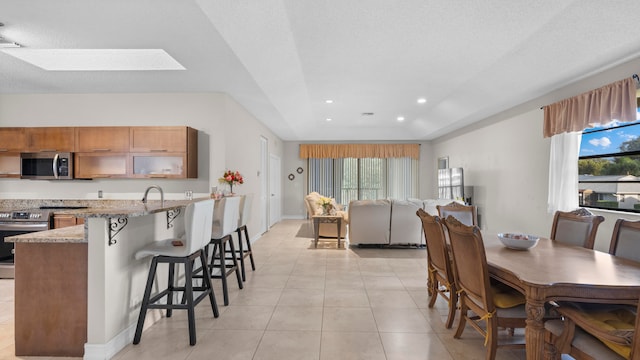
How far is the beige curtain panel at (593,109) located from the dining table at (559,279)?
2015 mm

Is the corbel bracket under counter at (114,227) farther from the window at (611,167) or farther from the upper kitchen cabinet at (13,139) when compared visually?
the window at (611,167)

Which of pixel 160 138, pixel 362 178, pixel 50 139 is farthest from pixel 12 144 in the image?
A: pixel 362 178

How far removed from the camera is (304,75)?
14.4 ft

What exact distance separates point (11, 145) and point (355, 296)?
488 cm

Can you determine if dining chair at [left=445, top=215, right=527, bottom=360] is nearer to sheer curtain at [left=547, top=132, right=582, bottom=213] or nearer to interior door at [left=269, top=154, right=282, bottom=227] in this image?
sheer curtain at [left=547, top=132, right=582, bottom=213]

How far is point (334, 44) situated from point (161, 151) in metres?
2.59

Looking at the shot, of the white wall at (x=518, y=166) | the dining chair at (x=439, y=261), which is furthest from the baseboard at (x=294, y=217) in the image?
the dining chair at (x=439, y=261)

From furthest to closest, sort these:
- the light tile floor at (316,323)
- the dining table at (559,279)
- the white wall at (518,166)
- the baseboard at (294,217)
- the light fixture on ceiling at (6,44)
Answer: the baseboard at (294,217)
the white wall at (518,166)
the light fixture on ceiling at (6,44)
the light tile floor at (316,323)
the dining table at (559,279)

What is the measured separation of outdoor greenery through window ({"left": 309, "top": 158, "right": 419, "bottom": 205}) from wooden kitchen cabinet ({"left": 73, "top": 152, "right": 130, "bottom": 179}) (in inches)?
255

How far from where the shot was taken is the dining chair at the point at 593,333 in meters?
1.39

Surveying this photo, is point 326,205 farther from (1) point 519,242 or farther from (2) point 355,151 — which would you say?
(2) point 355,151

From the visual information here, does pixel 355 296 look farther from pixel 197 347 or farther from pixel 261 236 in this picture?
pixel 261 236

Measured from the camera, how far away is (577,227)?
2.72 metres

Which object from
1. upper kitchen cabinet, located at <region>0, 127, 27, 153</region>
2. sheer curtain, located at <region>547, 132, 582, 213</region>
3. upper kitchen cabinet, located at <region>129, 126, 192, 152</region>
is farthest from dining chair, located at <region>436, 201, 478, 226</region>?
upper kitchen cabinet, located at <region>0, 127, 27, 153</region>
